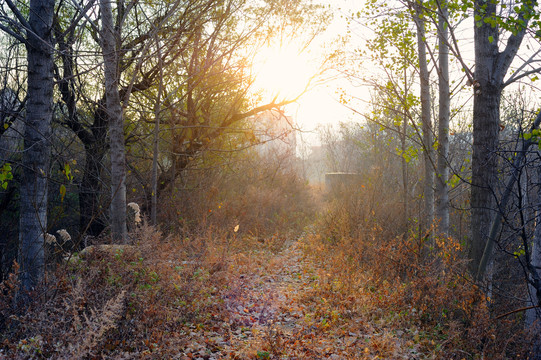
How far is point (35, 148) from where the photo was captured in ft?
15.2

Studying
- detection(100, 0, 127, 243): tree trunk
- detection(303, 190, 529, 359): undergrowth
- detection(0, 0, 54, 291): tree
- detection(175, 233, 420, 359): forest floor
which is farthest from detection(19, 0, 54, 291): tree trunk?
detection(303, 190, 529, 359): undergrowth

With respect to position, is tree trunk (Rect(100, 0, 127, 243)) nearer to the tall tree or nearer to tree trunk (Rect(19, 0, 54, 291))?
tree trunk (Rect(19, 0, 54, 291))

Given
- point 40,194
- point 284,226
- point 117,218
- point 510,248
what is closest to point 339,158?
point 284,226

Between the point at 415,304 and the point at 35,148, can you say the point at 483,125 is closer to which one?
the point at 415,304

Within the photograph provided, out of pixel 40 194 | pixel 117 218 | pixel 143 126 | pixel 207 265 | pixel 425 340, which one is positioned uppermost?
pixel 143 126

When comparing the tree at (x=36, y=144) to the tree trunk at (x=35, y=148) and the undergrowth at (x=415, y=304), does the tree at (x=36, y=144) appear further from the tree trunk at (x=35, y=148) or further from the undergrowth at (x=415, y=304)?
the undergrowth at (x=415, y=304)

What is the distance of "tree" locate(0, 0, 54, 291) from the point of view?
15.2 ft

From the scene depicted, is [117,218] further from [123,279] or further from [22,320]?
[22,320]

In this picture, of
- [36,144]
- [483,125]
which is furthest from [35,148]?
[483,125]

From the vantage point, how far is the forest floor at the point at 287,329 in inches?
173

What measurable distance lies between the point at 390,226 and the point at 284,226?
3760 millimetres

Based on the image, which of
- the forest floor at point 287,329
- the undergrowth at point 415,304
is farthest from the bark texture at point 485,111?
the forest floor at point 287,329

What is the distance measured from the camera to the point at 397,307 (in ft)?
18.7

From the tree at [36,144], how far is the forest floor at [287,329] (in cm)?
213
